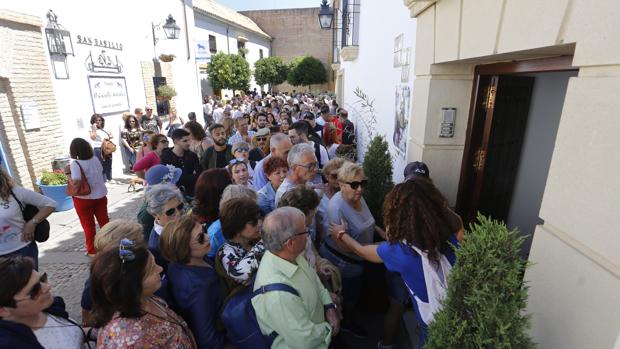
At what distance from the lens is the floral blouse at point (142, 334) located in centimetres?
155

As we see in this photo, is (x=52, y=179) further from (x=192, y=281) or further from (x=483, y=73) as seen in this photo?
(x=483, y=73)

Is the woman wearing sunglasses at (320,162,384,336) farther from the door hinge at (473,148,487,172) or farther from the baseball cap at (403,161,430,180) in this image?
the door hinge at (473,148,487,172)

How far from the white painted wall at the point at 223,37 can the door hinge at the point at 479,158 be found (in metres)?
20.7

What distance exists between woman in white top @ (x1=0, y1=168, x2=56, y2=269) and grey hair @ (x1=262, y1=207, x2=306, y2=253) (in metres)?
2.59

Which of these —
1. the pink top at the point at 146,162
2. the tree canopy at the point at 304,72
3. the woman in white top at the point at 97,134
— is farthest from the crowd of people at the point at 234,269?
the tree canopy at the point at 304,72

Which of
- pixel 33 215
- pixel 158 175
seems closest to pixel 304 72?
pixel 158 175

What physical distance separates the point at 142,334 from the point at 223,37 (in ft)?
90.5

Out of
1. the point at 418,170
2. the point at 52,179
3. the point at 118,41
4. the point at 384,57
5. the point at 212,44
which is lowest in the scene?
the point at 52,179

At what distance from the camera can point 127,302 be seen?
157 cm

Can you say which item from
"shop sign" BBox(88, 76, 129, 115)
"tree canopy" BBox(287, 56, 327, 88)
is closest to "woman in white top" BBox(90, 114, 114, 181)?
"shop sign" BBox(88, 76, 129, 115)

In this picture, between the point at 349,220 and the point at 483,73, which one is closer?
the point at 349,220

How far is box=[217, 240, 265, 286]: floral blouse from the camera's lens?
82.4 inches

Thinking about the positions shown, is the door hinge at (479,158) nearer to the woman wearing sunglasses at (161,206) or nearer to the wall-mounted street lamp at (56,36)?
the woman wearing sunglasses at (161,206)

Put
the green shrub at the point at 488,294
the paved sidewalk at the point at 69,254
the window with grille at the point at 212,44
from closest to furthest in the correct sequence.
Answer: the green shrub at the point at 488,294 → the paved sidewalk at the point at 69,254 → the window with grille at the point at 212,44
